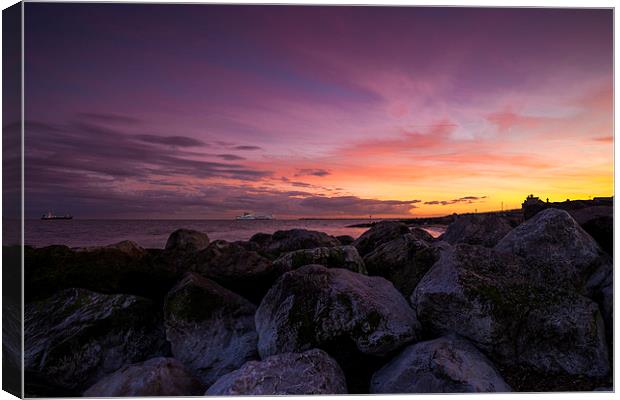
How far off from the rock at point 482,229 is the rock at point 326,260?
233 cm

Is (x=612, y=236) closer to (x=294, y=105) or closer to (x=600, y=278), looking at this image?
(x=600, y=278)

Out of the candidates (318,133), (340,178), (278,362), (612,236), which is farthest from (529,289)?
(318,133)

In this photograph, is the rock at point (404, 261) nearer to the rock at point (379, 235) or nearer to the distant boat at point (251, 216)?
the rock at point (379, 235)

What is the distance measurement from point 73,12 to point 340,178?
13.7ft

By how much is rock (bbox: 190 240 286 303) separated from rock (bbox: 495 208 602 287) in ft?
10.6

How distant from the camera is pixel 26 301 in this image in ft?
17.5

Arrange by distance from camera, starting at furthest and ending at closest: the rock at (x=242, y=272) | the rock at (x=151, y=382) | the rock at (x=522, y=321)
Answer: the rock at (x=242, y=272), the rock at (x=522, y=321), the rock at (x=151, y=382)

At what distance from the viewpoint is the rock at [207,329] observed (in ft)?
15.1

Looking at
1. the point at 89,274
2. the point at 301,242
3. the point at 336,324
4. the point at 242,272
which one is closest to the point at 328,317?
the point at 336,324

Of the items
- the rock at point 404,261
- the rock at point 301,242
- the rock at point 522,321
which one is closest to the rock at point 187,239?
the rock at point 301,242

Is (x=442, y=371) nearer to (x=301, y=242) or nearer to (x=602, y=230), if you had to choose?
(x=602, y=230)

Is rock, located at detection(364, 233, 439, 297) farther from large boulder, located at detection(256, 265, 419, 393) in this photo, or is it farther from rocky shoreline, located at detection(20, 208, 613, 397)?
large boulder, located at detection(256, 265, 419, 393)

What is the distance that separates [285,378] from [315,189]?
3353mm

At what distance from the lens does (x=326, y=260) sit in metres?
5.98
